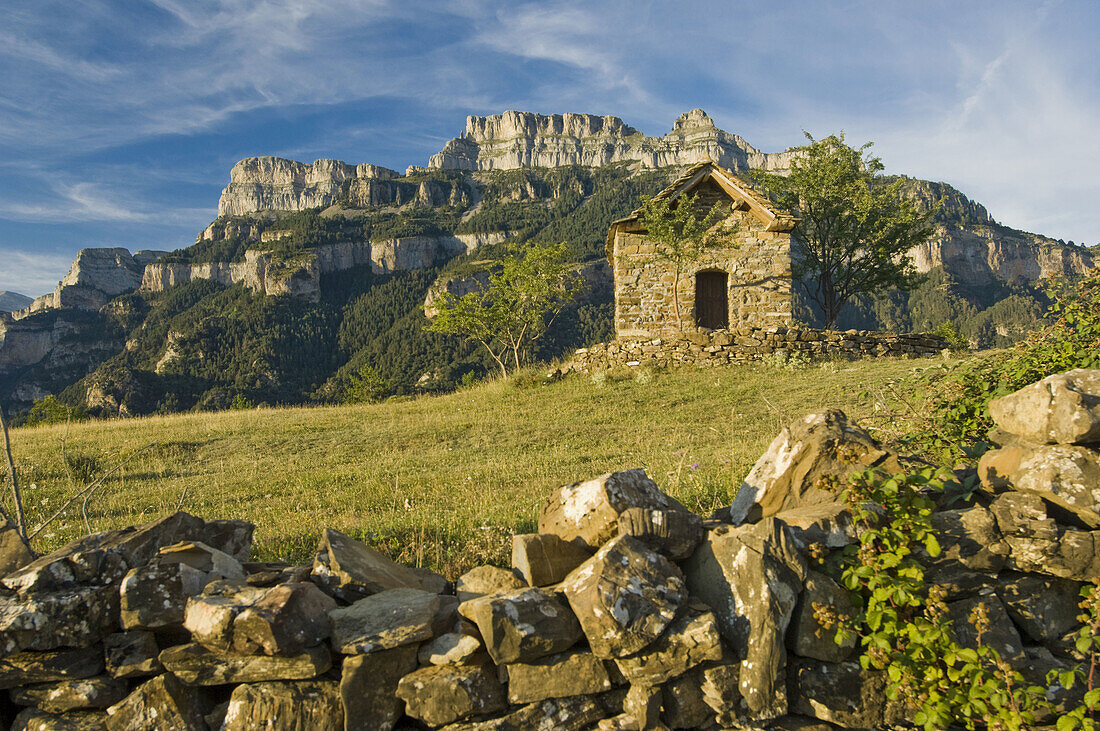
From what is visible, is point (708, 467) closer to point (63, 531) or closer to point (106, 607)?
point (106, 607)

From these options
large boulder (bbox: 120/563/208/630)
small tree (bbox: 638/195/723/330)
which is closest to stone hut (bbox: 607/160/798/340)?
small tree (bbox: 638/195/723/330)

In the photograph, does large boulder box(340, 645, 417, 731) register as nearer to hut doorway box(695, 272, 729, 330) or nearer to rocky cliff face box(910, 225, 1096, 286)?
hut doorway box(695, 272, 729, 330)

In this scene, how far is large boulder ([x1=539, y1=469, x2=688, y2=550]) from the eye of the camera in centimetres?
271

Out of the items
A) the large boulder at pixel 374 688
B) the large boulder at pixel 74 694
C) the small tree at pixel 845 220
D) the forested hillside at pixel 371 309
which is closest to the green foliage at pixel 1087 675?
the large boulder at pixel 374 688

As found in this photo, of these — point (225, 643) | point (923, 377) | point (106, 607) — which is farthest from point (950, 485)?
point (106, 607)

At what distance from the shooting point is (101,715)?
93.0 inches

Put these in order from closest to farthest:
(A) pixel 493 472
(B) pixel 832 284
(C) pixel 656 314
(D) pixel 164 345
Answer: (A) pixel 493 472, (C) pixel 656 314, (B) pixel 832 284, (D) pixel 164 345

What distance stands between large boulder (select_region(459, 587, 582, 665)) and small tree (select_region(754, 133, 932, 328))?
73.9 ft

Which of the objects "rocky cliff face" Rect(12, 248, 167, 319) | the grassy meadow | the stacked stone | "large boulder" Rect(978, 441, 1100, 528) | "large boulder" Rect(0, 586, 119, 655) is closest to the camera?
"large boulder" Rect(0, 586, 119, 655)

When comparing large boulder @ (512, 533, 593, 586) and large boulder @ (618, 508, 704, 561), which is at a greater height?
large boulder @ (618, 508, 704, 561)

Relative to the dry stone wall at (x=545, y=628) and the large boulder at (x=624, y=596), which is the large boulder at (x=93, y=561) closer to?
the dry stone wall at (x=545, y=628)

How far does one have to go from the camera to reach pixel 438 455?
8.99 metres

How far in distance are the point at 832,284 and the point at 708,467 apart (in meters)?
21.8

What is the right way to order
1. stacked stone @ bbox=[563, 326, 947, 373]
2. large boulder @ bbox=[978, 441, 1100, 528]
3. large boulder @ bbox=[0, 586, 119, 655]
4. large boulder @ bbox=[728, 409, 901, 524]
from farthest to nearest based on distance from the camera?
1. stacked stone @ bbox=[563, 326, 947, 373]
2. large boulder @ bbox=[728, 409, 901, 524]
3. large boulder @ bbox=[978, 441, 1100, 528]
4. large boulder @ bbox=[0, 586, 119, 655]
